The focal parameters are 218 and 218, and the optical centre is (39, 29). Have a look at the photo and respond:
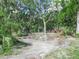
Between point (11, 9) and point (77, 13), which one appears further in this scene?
point (11, 9)

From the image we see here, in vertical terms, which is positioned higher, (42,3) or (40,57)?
(42,3)

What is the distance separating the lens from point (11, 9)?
1490 cm

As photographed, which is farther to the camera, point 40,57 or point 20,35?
point 20,35

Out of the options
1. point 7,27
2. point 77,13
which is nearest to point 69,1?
point 77,13

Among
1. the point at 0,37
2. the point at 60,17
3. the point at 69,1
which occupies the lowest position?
the point at 0,37

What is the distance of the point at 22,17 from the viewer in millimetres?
15578

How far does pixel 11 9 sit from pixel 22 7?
34.4 inches

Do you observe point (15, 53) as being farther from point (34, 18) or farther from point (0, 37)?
point (34, 18)

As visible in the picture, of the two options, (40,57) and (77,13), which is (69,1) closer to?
(77,13)

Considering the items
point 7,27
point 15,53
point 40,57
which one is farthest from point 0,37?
point 40,57

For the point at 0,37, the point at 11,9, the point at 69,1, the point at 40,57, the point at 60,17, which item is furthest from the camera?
the point at 11,9

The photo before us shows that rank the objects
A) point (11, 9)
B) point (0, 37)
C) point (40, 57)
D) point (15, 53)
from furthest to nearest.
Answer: point (11, 9) < point (0, 37) < point (15, 53) < point (40, 57)

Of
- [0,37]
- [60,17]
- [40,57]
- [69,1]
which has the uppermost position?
[69,1]

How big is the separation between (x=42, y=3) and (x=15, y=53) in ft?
26.9
